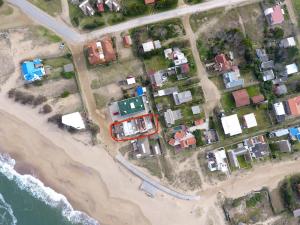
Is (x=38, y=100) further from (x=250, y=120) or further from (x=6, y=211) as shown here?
(x=250, y=120)

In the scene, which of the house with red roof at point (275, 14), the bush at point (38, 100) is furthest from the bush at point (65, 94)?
the house with red roof at point (275, 14)

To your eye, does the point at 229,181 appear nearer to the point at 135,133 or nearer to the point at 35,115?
the point at 135,133

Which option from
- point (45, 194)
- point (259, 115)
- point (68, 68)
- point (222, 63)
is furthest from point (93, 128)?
point (259, 115)

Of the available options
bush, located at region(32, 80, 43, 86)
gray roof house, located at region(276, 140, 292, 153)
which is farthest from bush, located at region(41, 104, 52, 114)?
gray roof house, located at region(276, 140, 292, 153)

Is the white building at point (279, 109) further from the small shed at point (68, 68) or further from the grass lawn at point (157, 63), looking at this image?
the small shed at point (68, 68)

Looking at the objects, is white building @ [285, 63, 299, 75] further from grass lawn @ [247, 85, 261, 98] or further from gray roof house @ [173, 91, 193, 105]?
gray roof house @ [173, 91, 193, 105]

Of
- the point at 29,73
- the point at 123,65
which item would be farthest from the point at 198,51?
the point at 29,73
